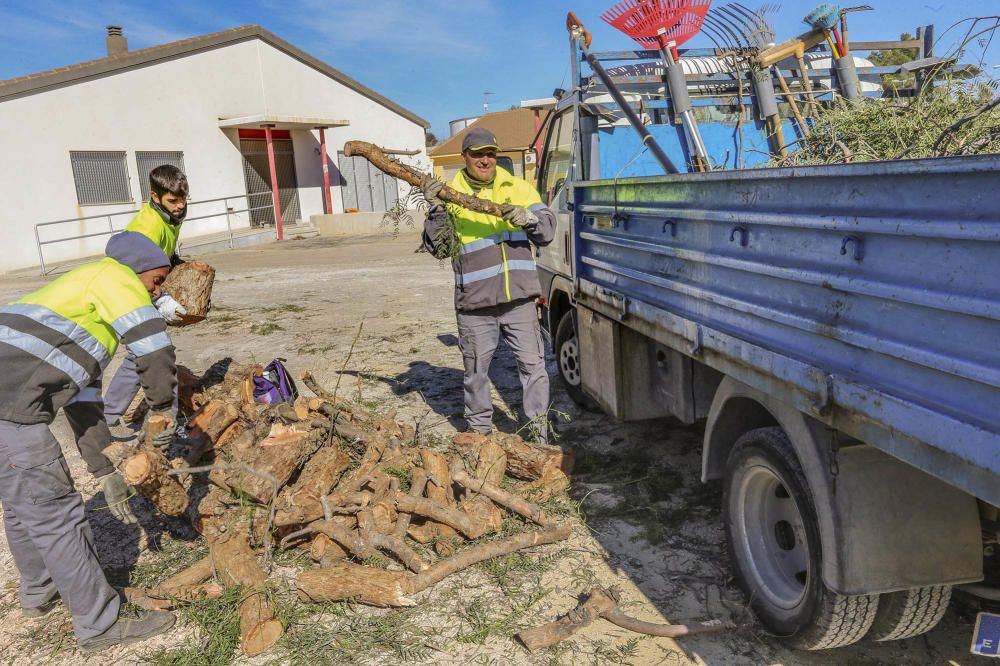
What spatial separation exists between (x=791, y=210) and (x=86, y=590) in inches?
127

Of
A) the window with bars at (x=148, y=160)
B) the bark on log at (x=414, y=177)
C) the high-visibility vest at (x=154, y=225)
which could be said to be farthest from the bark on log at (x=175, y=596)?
the window with bars at (x=148, y=160)

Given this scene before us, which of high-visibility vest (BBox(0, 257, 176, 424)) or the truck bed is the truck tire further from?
high-visibility vest (BBox(0, 257, 176, 424))

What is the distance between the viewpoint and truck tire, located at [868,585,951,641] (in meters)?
2.41

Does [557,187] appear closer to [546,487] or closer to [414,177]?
[414,177]

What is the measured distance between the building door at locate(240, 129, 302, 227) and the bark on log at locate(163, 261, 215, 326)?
55.3 ft

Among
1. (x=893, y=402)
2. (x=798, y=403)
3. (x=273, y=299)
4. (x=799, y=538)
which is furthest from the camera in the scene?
(x=273, y=299)

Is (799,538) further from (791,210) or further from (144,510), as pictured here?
(144,510)

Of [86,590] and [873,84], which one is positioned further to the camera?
[873,84]

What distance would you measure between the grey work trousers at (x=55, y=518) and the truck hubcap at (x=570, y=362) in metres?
3.36

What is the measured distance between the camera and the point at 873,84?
5.26m

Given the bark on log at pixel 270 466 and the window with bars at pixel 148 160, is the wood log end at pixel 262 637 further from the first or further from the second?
the window with bars at pixel 148 160

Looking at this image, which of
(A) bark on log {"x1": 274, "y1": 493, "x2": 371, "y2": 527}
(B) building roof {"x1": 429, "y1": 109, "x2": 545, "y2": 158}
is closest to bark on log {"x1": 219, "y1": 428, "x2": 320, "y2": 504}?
(A) bark on log {"x1": 274, "y1": 493, "x2": 371, "y2": 527}

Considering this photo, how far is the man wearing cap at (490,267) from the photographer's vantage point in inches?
176

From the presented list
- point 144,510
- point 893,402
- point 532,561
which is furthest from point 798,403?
point 144,510
